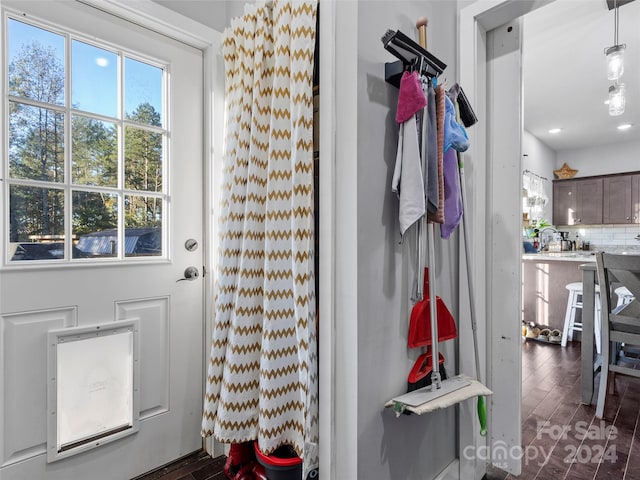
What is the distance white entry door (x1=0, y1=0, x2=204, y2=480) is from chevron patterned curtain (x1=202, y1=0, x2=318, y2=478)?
0.29 meters

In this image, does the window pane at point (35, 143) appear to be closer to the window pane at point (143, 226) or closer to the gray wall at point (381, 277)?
the window pane at point (143, 226)

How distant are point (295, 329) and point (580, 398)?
227cm

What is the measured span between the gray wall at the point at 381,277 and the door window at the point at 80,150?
98cm

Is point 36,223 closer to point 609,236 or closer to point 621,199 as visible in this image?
point 621,199

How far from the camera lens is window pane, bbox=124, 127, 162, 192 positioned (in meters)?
1.49

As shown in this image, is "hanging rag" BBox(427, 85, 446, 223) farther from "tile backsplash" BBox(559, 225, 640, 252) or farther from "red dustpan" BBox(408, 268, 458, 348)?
"tile backsplash" BBox(559, 225, 640, 252)

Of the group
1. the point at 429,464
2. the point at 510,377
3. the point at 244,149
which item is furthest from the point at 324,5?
the point at 429,464

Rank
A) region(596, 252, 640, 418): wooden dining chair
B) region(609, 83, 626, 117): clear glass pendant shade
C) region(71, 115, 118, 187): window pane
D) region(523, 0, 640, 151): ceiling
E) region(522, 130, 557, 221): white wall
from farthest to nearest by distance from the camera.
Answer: region(522, 130, 557, 221): white wall → region(609, 83, 626, 117): clear glass pendant shade → region(523, 0, 640, 151): ceiling → region(596, 252, 640, 418): wooden dining chair → region(71, 115, 118, 187): window pane

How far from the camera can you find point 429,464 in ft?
4.47

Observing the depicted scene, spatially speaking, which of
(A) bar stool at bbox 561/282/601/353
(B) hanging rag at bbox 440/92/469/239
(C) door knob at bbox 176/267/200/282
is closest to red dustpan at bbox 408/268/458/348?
(B) hanging rag at bbox 440/92/469/239

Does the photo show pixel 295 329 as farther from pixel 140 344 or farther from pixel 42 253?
pixel 42 253

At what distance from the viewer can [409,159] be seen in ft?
3.63

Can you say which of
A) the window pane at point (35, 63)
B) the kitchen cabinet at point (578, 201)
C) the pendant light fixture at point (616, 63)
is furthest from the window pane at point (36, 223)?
the kitchen cabinet at point (578, 201)

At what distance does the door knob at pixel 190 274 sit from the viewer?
1614mm
